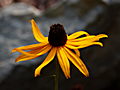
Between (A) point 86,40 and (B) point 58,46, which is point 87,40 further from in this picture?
(B) point 58,46

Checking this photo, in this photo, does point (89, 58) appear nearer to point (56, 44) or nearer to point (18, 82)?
point (18, 82)

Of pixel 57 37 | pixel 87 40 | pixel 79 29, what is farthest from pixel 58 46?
pixel 79 29

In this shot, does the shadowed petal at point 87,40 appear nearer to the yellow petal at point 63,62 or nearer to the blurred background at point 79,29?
the yellow petal at point 63,62

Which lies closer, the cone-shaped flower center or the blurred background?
the cone-shaped flower center

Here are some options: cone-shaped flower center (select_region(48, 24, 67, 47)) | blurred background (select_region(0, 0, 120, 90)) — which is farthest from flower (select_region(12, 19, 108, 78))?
blurred background (select_region(0, 0, 120, 90))

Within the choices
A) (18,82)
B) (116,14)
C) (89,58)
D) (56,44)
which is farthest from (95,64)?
(56,44)

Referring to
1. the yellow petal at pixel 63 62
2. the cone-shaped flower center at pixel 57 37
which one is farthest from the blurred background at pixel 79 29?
the yellow petal at pixel 63 62

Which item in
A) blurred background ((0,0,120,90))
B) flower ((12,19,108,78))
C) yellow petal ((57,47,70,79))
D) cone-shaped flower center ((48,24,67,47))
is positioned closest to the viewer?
yellow petal ((57,47,70,79))

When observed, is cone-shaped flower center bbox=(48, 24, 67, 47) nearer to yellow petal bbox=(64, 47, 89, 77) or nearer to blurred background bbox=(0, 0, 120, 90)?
yellow petal bbox=(64, 47, 89, 77)

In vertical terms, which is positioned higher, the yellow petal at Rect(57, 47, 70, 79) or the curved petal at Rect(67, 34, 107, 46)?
the curved petal at Rect(67, 34, 107, 46)
